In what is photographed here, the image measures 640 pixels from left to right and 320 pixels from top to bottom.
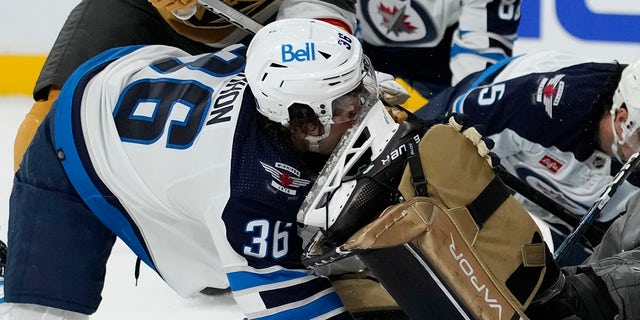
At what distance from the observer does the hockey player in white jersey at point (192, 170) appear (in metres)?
1.91

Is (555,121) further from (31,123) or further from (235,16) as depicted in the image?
(31,123)

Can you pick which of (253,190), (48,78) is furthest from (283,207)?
(48,78)

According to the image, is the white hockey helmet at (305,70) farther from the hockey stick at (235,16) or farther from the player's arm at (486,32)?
the player's arm at (486,32)

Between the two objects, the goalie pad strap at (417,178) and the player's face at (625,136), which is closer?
the goalie pad strap at (417,178)

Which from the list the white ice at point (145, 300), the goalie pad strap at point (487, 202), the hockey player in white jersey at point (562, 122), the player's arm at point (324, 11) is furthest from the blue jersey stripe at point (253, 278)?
the hockey player in white jersey at point (562, 122)

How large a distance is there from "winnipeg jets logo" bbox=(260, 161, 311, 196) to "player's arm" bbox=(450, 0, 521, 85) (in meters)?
1.45

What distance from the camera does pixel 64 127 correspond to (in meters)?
2.07

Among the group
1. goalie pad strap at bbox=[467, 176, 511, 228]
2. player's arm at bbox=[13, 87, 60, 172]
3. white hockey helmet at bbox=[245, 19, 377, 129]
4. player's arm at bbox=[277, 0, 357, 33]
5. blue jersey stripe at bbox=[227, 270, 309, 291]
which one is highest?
white hockey helmet at bbox=[245, 19, 377, 129]

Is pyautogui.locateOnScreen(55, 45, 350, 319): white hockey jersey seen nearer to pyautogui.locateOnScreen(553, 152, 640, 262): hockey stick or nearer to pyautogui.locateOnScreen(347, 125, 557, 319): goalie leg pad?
pyautogui.locateOnScreen(347, 125, 557, 319): goalie leg pad

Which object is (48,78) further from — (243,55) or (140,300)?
(140,300)

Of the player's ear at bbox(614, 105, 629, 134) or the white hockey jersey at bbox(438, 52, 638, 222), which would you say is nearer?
the player's ear at bbox(614, 105, 629, 134)

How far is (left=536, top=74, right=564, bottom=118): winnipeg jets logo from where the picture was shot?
2619 millimetres

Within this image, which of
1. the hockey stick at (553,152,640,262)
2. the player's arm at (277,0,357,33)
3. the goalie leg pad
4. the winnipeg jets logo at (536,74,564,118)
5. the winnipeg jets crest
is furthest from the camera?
the winnipeg jets crest

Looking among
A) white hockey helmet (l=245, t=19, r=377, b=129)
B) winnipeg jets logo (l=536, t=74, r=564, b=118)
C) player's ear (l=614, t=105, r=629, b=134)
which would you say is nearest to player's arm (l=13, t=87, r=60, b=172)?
white hockey helmet (l=245, t=19, r=377, b=129)
